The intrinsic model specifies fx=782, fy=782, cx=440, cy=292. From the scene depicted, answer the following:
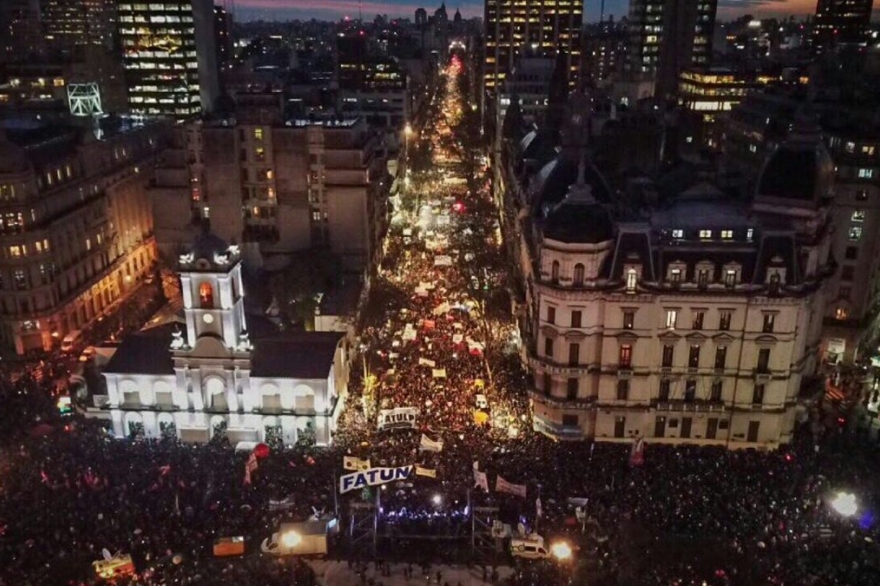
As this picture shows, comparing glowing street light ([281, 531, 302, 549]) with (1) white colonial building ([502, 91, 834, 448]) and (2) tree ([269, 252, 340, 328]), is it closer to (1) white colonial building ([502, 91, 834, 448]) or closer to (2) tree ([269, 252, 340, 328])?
(1) white colonial building ([502, 91, 834, 448])

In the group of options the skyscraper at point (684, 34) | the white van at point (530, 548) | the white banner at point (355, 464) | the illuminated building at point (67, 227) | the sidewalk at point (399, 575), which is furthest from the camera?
the skyscraper at point (684, 34)

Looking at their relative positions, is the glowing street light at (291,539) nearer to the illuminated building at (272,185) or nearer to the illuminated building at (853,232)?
the illuminated building at (272,185)

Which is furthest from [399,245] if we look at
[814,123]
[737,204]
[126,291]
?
[814,123]

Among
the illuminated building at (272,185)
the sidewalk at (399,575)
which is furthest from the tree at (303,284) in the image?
the sidewalk at (399,575)

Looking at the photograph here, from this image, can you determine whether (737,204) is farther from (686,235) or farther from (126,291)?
(126,291)

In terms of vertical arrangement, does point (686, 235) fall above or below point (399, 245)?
above

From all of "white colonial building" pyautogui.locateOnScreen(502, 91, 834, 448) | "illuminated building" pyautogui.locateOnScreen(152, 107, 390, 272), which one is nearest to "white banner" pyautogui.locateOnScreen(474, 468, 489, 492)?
"white colonial building" pyautogui.locateOnScreen(502, 91, 834, 448)
